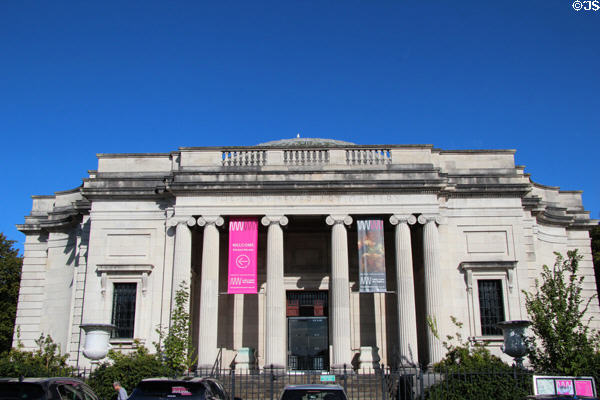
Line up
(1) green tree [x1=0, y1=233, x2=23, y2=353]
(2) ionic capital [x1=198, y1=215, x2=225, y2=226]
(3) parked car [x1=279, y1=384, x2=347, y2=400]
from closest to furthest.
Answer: (3) parked car [x1=279, y1=384, x2=347, y2=400]
(2) ionic capital [x1=198, y1=215, x2=225, y2=226]
(1) green tree [x1=0, y1=233, x2=23, y2=353]

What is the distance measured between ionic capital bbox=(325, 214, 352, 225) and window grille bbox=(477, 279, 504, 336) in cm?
660

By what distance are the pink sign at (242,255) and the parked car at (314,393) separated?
44.4ft

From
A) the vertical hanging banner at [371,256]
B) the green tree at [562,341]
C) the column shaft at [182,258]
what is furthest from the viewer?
the column shaft at [182,258]

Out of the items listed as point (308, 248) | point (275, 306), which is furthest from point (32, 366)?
point (308, 248)

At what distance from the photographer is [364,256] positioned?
1022 inches

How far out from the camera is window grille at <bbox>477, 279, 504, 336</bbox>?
26.5 m

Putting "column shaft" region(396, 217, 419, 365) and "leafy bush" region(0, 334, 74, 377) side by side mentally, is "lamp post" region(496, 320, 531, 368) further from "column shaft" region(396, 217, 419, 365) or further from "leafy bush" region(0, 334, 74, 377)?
"leafy bush" region(0, 334, 74, 377)

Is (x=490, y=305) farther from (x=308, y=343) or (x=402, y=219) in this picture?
(x=308, y=343)

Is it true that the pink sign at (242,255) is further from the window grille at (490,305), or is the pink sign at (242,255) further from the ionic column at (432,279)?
the window grille at (490,305)

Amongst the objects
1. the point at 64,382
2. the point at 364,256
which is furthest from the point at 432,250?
the point at 64,382

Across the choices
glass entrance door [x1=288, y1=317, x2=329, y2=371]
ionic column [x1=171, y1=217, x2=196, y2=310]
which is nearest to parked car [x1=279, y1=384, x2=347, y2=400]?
ionic column [x1=171, y1=217, x2=196, y2=310]

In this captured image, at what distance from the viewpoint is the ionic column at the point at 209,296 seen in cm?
2505

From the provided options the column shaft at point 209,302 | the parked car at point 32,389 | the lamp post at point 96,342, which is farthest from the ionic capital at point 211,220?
the parked car at point 32,389

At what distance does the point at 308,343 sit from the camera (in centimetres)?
2922
